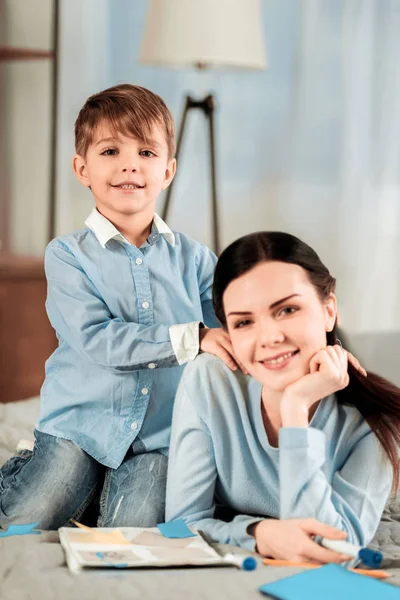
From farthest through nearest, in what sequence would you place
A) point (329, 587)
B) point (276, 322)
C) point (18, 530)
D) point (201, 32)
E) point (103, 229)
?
point (201, 32) → point (103, 229) → point (18, 530) → point (276, 322) → point (329, 587)

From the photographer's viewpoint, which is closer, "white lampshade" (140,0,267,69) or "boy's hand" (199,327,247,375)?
"boy's hand" (199,327,247,375)

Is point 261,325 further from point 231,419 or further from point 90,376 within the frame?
point 90,376

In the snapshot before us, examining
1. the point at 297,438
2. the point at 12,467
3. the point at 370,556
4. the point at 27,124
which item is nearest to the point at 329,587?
the point at 370,556

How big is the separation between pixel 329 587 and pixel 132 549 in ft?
1.05

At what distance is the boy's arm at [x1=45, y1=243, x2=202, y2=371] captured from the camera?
5.63 ft

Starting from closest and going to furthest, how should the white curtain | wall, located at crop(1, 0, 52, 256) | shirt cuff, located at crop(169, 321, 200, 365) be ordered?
shirt cuff, located at crop(169, 321, 200, 365) → wall, located at crop(1, 0, 52, 256) → the white curtain

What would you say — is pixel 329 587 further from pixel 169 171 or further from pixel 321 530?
pixel 169 171

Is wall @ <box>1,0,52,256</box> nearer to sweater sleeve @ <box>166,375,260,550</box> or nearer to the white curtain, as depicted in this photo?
the white curtain

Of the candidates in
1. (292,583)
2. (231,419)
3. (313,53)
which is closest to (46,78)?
(313,53)

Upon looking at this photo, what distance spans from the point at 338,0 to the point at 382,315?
1359 millimetres

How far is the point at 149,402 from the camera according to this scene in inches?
72.6

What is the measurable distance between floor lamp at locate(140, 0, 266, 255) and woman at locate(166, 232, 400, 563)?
72.6 inches

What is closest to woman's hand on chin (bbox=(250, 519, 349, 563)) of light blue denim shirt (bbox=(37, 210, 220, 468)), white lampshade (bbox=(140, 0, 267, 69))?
light blue denim shirt (bbox=(37, 210, 220, 468))

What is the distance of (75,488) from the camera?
5.90 feet
